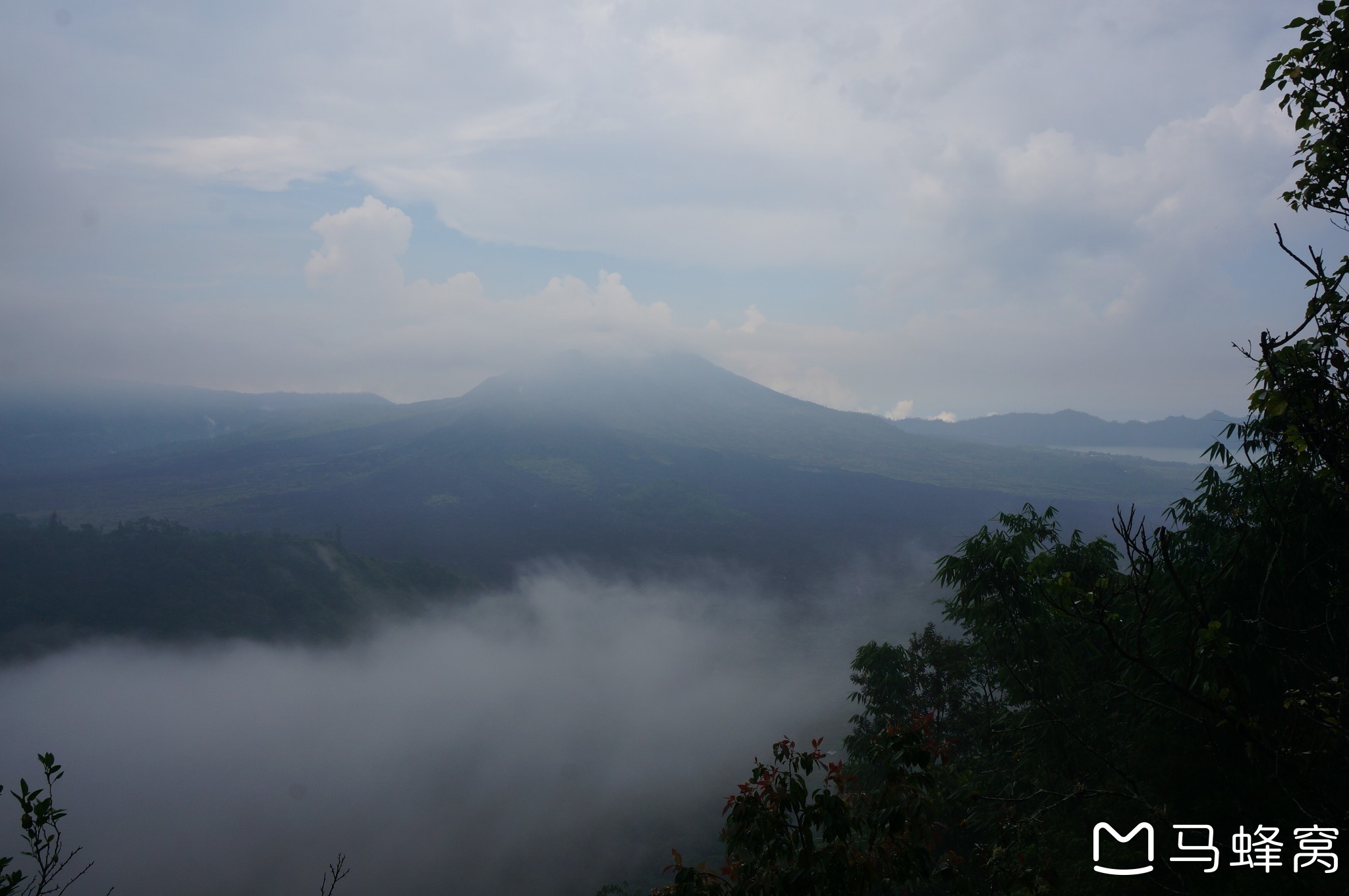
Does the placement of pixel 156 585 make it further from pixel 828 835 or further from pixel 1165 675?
pixel 1165 675

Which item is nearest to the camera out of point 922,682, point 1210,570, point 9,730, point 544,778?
point 1210,570

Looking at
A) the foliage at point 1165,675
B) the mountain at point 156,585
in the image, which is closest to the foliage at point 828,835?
the foliage at point 1165,675

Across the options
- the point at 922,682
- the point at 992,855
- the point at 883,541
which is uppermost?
the point at 992,855

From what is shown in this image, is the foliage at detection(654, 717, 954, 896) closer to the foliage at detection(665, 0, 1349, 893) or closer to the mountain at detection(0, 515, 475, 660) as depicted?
the foliage at detection(665, 0, 1349, 893)

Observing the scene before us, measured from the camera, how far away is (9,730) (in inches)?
4245

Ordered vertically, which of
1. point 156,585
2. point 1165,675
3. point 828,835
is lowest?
point 156,585

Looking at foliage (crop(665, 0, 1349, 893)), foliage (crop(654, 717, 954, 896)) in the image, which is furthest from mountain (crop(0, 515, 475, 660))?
foliage (crop(654, 717, 954, 896))

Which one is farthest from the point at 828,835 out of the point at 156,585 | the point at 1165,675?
the point at 156,585

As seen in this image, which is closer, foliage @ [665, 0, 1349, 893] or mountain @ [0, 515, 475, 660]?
foliage @ [665, 0, 1349, 893]

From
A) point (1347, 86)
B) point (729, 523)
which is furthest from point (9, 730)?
point (1347, 86)

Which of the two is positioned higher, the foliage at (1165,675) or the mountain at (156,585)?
the foliage at (1165,675)

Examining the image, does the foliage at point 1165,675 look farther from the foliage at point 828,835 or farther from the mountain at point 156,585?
the mountain at point 156,585

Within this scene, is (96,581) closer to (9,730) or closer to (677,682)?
(9,730)

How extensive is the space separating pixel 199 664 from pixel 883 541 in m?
149
